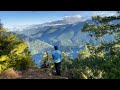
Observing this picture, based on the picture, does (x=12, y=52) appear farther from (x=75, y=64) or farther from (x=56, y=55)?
(x=75, y=64)

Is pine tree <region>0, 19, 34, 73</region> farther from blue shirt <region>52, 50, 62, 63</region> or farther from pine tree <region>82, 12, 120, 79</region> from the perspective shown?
pine tree <region>82, 12, 120, 79</region>

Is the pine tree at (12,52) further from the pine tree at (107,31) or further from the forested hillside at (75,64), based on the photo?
the pine tree at (107,31)

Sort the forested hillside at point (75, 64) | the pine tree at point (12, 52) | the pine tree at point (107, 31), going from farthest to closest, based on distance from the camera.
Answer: the pine tree at point (107, 31)
the pine tree at point (12, 52)
the forested hillside at point (75, 64)

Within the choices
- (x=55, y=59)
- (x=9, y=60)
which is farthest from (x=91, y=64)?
(x=55, y=59)

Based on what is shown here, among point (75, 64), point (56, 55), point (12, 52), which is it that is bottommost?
point (75, 64)

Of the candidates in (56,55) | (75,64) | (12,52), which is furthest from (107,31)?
(56,55)

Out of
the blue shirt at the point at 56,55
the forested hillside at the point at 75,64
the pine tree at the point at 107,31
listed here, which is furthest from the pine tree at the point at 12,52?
the pine tree at the point at 107,31

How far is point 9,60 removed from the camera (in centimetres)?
1698

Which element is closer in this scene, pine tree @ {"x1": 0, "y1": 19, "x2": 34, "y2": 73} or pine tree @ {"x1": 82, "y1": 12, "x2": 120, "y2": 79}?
pine tree @ {"x1": 0, "y1": 19, "x2": 34, "y2": 73}

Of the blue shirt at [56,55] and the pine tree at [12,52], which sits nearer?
the blue shirt at [56,55]

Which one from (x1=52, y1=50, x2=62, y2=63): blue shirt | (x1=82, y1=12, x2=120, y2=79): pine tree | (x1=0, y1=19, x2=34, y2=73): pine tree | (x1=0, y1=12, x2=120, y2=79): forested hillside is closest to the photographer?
(x1=52, y1=50, x2=62, y2=63): blue shirt

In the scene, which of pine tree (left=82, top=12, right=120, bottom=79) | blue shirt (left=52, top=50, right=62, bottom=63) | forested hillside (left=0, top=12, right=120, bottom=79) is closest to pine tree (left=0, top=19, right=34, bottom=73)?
forested hillside (left=0, top=12, right=120, bottom=79)
